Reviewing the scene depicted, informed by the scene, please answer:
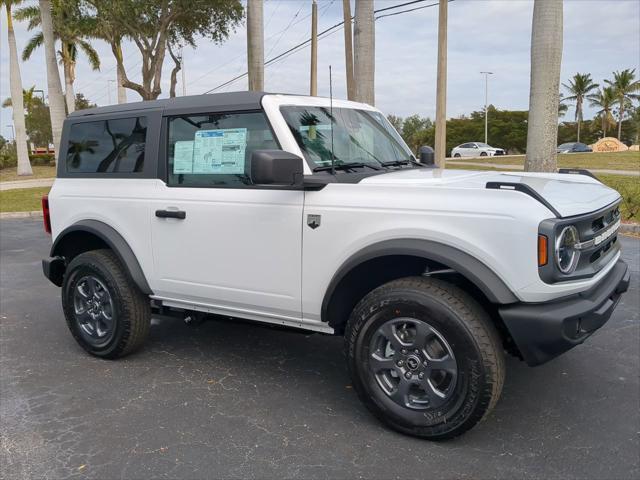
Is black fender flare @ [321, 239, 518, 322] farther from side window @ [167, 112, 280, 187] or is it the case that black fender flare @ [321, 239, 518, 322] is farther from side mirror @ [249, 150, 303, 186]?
side window @ [167, 112, 280, 187]

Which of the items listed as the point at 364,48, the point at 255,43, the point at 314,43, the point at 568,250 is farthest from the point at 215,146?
the point at 314,43

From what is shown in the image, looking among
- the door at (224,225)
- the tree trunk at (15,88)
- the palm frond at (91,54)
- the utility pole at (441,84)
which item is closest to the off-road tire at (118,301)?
the door at (224,225)

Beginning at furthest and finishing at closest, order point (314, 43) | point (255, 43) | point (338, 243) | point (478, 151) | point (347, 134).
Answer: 1. point (478, 151)
2. point (314, 43)
3. point (255, 43)
4. point (347, 134)
5. point (338, 243)

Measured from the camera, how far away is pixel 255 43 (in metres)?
13.6

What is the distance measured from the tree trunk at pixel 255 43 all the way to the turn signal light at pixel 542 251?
11.6 meters

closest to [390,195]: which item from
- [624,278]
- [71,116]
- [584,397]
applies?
[624,278]

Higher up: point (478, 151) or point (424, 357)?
point (478, 151)

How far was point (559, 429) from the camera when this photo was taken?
329 centimetres

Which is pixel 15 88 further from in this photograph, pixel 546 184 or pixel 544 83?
pixel 546 184

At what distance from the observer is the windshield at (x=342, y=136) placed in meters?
3.70

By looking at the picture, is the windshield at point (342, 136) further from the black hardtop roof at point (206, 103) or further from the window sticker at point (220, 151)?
the window sticker at point (220, 151)

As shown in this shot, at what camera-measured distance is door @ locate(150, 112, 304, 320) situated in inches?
140

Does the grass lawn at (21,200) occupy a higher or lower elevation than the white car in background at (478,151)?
lower

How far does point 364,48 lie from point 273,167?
10597 mm
